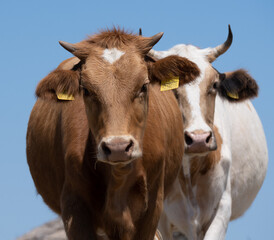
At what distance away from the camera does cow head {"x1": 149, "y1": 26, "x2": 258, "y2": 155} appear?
9492 mm

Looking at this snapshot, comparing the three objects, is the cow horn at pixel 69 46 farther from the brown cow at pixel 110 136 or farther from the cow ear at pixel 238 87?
the cow ear at pixel 238 87

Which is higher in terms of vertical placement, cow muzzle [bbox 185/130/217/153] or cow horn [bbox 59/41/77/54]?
cow horn [bbox 59/41/77/54]

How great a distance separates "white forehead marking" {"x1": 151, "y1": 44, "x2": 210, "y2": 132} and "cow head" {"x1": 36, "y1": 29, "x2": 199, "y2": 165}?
1047 mm

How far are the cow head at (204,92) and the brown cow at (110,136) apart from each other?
94 centimetres

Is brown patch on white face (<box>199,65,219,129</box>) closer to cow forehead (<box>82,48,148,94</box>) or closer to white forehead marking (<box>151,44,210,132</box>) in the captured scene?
white forehead marking (<box>151,44,210,132</box>)

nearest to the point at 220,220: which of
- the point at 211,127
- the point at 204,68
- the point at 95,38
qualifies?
the point at 211,127

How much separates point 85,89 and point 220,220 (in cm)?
338

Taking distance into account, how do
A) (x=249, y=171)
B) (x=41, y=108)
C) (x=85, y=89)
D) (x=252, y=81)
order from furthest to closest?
(x=249, y=171) < (x=252, y=81) < (x=41, y=108) < (x=85, y=89)

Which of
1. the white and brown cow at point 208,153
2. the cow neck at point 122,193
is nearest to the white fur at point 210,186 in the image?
the white and brown cow at point 208,153

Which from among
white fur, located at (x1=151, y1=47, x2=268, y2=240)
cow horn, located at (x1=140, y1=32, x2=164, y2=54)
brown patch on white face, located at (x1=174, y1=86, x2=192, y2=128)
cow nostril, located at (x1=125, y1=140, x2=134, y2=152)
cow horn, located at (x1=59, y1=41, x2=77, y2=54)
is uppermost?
cow horn, located at (x1=59, y1=41, x2=77, y2=54)

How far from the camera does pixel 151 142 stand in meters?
8.14

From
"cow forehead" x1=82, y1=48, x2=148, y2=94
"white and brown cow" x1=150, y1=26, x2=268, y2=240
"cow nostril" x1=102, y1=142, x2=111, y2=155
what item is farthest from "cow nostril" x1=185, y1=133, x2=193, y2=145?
"cow nostril" x1=102, y1=142, x2=111, y2=155

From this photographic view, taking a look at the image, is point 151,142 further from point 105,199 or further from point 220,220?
point 220,220

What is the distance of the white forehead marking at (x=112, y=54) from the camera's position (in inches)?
301
